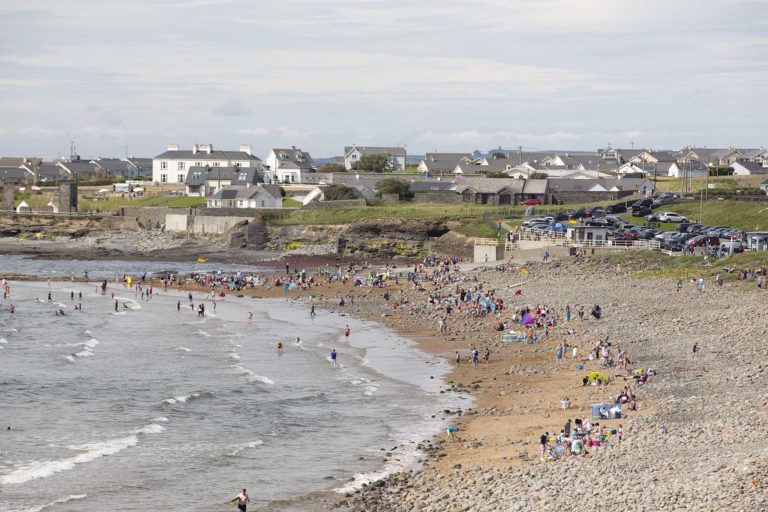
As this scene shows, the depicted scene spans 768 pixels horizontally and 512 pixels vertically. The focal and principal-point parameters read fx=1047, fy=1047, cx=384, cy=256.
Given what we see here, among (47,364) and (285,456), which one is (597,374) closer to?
(285,456)

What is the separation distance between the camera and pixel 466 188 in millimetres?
106125

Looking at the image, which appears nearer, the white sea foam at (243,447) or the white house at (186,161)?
the white sea foam at (243,447)

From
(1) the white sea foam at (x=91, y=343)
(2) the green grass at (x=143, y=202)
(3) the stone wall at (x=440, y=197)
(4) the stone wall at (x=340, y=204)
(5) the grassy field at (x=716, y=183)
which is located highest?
(5) the grassy field at (x=716, y=183)

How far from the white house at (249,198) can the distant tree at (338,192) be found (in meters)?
5.40

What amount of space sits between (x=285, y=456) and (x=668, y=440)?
11.4 metres

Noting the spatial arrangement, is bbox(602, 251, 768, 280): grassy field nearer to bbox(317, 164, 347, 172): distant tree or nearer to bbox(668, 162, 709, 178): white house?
bbox(668, 162, 709, 178): white house

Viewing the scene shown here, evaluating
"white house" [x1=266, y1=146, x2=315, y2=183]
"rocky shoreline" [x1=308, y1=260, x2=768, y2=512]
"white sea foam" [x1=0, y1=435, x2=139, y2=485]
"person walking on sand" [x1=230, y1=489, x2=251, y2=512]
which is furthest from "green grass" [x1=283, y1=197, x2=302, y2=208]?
"person walking on sand" [x1=230, y1=489, x2=251, y2=512]

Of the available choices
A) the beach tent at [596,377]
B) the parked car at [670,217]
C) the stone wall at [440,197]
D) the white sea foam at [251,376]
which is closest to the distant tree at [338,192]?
the stone wall at [440,197]

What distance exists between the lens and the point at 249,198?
112 metres

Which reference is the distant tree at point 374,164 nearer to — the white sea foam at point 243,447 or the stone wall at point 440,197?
the stone wall at point 440,197

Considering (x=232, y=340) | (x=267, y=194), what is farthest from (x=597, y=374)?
(x=267, y=194)

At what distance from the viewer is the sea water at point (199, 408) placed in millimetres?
28719

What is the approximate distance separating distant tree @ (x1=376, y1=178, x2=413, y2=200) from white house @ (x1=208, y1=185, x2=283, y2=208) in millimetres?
11180

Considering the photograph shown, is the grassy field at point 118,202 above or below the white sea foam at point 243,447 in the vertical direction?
above
